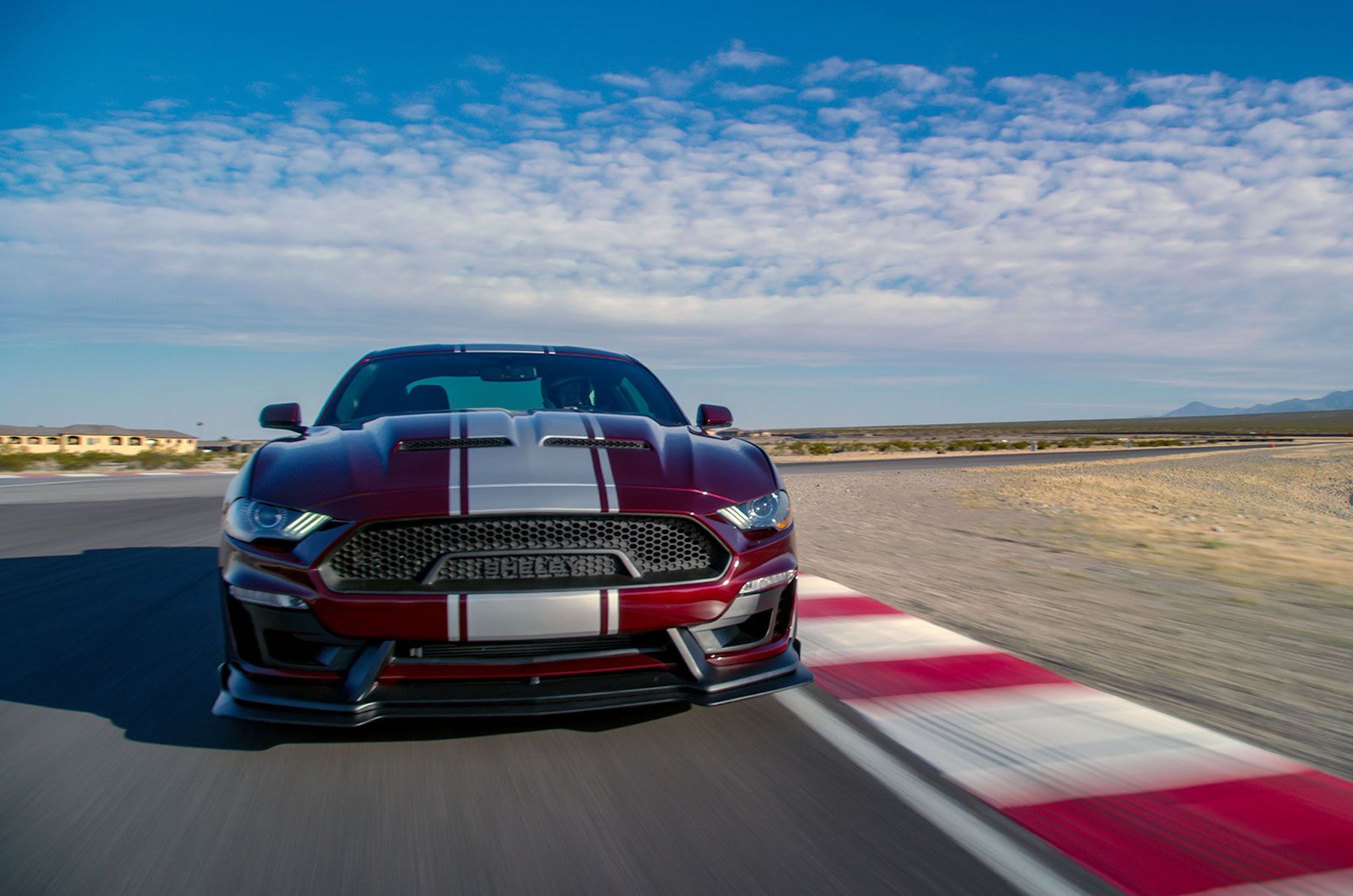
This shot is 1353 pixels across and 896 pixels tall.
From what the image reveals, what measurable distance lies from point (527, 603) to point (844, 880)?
116 cm

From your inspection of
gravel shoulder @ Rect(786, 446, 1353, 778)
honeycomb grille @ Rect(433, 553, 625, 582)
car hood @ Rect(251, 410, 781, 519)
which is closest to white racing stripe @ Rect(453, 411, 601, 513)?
car hood @ Rect(251, 410, 781, 519)

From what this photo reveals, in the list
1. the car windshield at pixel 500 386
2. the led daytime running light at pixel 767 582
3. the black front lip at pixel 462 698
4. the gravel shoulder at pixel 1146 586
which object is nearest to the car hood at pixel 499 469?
the led daytime running light at pixel 767 582

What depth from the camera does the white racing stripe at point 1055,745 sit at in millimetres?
2887

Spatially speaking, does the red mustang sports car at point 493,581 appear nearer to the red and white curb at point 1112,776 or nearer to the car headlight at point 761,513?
the car headlight at point 761,513

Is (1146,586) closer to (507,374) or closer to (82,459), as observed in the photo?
(507,374)

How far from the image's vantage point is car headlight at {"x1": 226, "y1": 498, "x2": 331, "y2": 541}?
117 inches

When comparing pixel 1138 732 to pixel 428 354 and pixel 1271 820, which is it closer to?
pixel 1271 820

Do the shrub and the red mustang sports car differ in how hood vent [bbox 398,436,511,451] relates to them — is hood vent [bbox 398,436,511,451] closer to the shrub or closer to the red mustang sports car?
the red mustang sports car

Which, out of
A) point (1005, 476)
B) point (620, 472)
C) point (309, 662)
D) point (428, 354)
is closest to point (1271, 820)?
point (620, 472)

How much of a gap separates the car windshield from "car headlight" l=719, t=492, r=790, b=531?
0.99 metres

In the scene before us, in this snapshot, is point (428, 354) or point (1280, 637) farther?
point (1280, 637)

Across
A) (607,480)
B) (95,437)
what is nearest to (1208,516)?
(607,480)

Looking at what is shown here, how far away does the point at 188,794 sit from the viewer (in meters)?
2.78

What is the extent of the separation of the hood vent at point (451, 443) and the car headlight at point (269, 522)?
17.0 inches
